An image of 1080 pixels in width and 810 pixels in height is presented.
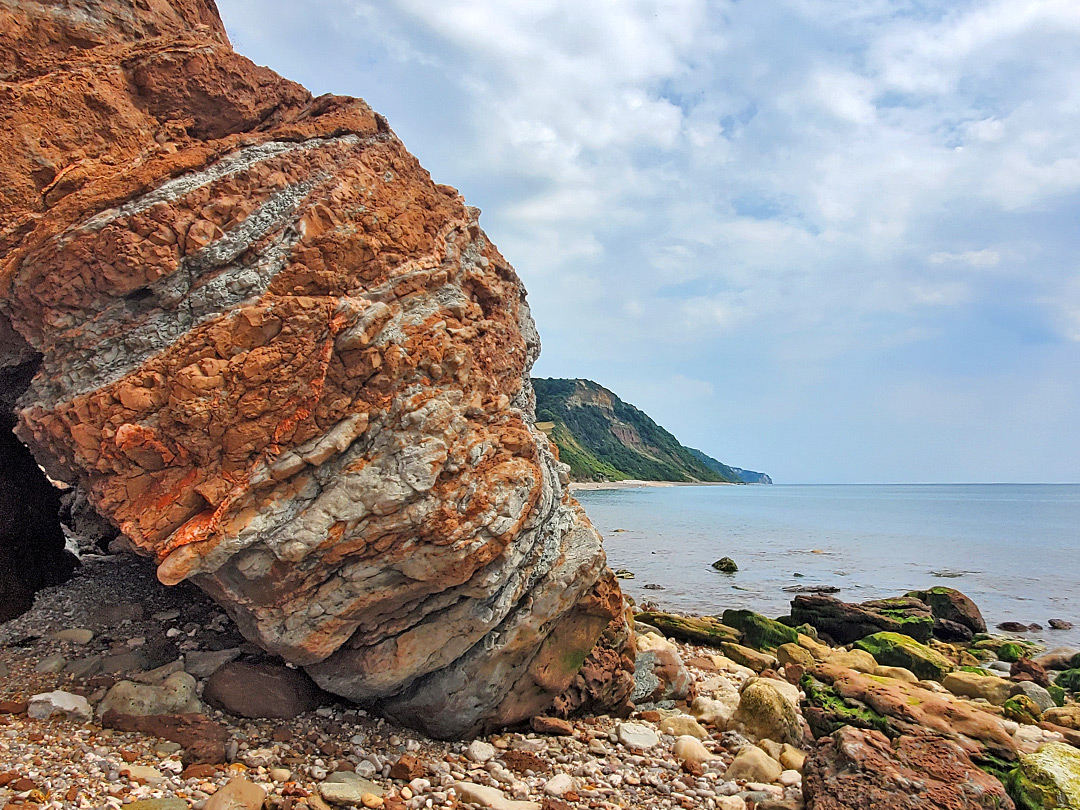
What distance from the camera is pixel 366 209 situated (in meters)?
8.64

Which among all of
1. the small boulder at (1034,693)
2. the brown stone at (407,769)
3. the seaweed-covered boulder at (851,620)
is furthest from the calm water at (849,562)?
the brown stone at (407,769)

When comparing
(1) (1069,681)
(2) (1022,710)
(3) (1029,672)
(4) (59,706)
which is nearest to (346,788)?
(4) (59,706)

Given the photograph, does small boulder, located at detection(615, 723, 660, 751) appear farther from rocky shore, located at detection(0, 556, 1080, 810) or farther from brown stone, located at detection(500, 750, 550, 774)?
brown stone, located at detection(500, 750, 550, 774)

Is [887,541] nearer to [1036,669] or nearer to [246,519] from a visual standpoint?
[1036,669]

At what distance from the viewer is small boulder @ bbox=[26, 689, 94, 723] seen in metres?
7.04

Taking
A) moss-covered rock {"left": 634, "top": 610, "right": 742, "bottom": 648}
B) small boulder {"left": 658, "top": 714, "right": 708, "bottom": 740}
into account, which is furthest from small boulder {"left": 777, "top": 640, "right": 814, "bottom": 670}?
small boulder {"left": 658, "top": 714, "right": 708, "bottom": 740}

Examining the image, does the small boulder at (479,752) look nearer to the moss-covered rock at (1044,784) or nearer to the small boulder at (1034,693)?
the moss-covered rock at (1044,784)

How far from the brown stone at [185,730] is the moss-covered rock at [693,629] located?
13.8 m

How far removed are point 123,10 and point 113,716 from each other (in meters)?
9.74

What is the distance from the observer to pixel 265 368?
7.52 metres

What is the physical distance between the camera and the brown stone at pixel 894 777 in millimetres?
6941

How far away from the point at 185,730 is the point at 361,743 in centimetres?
214

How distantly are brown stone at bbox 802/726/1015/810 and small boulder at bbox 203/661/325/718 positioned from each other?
6.69 metres

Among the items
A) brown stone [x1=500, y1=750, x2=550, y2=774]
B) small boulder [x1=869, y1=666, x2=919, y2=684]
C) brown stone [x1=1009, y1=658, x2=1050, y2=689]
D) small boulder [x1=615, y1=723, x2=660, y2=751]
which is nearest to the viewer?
brown stone [x1=500, y1=750, x2=550, y2=774]
